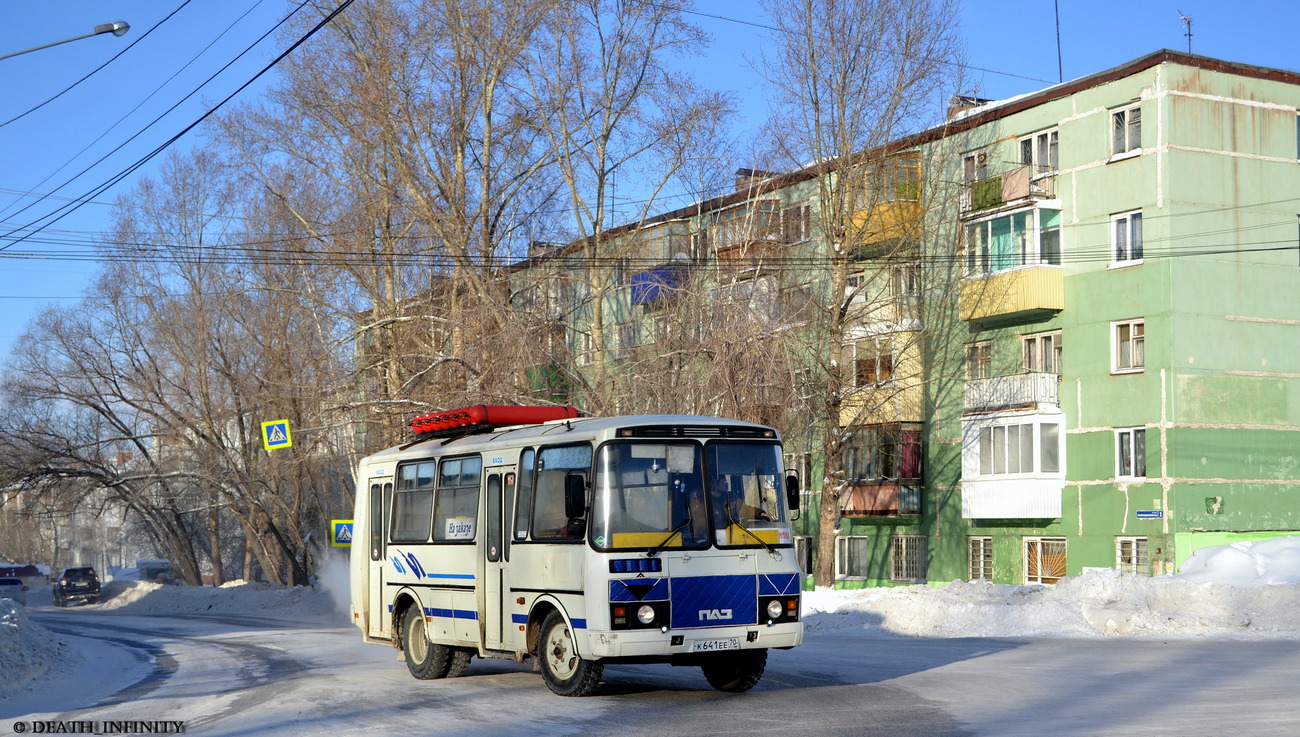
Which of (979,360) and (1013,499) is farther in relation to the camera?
(979,360)

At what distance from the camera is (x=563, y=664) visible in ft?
43.4

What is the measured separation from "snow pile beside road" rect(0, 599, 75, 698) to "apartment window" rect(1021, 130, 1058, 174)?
28.5 m

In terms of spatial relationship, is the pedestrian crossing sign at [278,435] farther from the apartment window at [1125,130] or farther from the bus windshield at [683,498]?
the bus windshield at [683,498]

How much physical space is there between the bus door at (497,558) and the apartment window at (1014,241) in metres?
26.8

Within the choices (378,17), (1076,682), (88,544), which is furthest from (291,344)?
(88,544)

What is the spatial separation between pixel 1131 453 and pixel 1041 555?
425cm

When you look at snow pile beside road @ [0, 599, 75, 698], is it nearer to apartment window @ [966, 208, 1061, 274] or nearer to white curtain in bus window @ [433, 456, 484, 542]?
white curtain in bus window @ [433, 456, 484, 542]

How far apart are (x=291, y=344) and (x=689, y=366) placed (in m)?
20.0

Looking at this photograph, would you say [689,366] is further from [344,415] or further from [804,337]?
[344,415]

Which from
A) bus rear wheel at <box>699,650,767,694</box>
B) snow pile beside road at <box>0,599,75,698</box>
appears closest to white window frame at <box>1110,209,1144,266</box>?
bus rear wheel at <box>699,650,767,694</box>

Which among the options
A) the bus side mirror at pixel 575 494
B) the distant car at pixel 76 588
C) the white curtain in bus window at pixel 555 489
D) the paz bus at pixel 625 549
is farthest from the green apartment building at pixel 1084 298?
the distant car at pixel 76 588

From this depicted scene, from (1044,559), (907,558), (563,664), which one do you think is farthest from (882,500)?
(563,664)

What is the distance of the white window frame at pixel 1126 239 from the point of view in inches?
1385

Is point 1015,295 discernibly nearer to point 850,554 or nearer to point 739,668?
point 850,554
